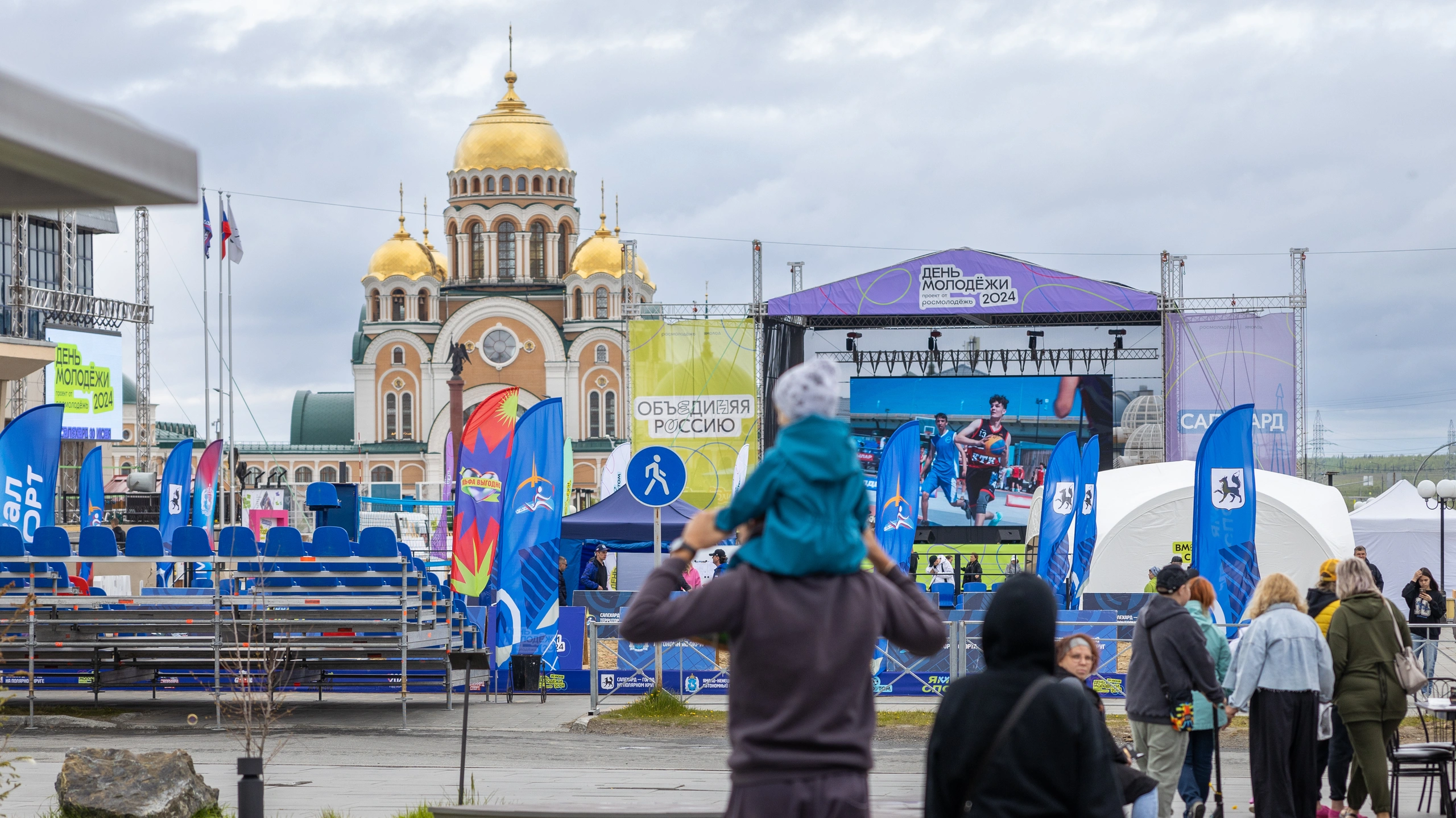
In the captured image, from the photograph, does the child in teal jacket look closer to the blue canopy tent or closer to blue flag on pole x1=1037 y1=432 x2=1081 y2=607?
blue flag on pole x1=1037 y1=432 x2=1081 y2=607

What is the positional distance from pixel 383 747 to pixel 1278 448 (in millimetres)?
23991

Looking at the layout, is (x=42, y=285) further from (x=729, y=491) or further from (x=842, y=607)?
(x=842, y=607)

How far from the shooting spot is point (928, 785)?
12.8ft

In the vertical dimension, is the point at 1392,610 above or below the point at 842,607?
below

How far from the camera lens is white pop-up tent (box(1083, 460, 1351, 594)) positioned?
23172 millimetres

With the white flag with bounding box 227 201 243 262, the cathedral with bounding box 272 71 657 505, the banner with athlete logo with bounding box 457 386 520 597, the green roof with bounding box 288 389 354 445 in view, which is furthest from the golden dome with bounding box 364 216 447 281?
the banner with athlete logo with bounding box 457 386 520 597

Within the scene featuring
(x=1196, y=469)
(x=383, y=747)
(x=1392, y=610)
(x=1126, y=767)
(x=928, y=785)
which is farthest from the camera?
(x=1196, y=469)

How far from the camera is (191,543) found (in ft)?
48.8

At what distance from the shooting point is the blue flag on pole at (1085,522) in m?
22.6

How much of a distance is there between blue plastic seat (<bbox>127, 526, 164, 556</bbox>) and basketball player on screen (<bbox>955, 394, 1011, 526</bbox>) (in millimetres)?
23913

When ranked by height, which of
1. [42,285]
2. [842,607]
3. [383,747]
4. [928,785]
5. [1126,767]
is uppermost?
[42,285]

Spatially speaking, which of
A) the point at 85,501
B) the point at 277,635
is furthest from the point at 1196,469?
the point at 85,501

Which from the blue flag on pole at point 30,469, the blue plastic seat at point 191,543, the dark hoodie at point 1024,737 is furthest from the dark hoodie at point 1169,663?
the blue flag on pole at point 30,469

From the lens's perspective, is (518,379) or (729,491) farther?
(518,379)
